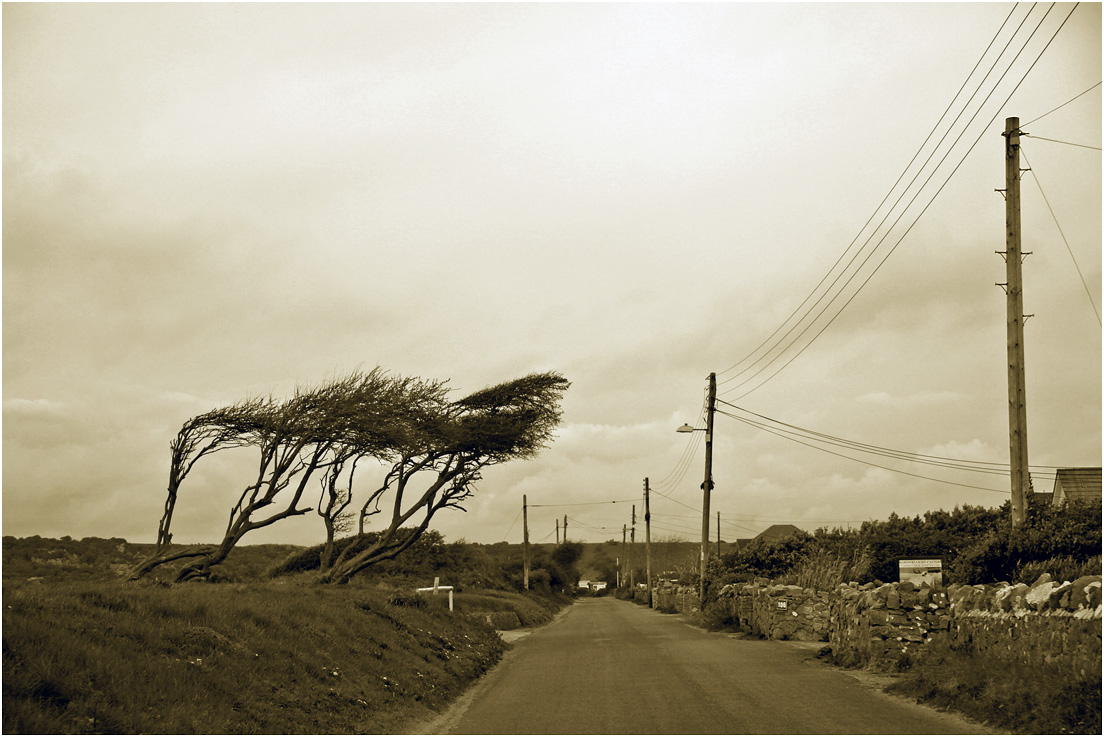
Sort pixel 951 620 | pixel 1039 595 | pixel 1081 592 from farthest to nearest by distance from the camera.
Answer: pixel 951 620 → pixel 1039 595 → pixel 1081 592

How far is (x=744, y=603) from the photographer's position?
2872 centimetres

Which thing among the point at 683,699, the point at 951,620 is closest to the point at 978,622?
the point at 951,620

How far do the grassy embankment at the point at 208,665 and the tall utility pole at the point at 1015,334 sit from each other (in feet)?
36.6

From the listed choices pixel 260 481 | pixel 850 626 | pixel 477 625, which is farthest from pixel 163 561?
pixel 850 626

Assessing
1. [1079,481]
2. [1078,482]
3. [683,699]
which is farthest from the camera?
[1079,481]

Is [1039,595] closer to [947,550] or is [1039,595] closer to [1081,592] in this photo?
[1081,592]

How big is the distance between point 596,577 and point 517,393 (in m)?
151

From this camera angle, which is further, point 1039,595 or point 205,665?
point 1039,595

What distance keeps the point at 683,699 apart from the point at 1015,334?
10403 millimetres

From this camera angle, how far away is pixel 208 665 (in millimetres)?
9977

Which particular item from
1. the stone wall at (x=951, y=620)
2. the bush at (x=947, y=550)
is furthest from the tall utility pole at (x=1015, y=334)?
the stone wall at (x=951, y=620)

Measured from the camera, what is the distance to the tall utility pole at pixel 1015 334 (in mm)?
16844

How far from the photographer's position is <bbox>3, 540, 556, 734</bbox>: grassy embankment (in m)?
7.71

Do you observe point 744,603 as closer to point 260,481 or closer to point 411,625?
point 411,625
